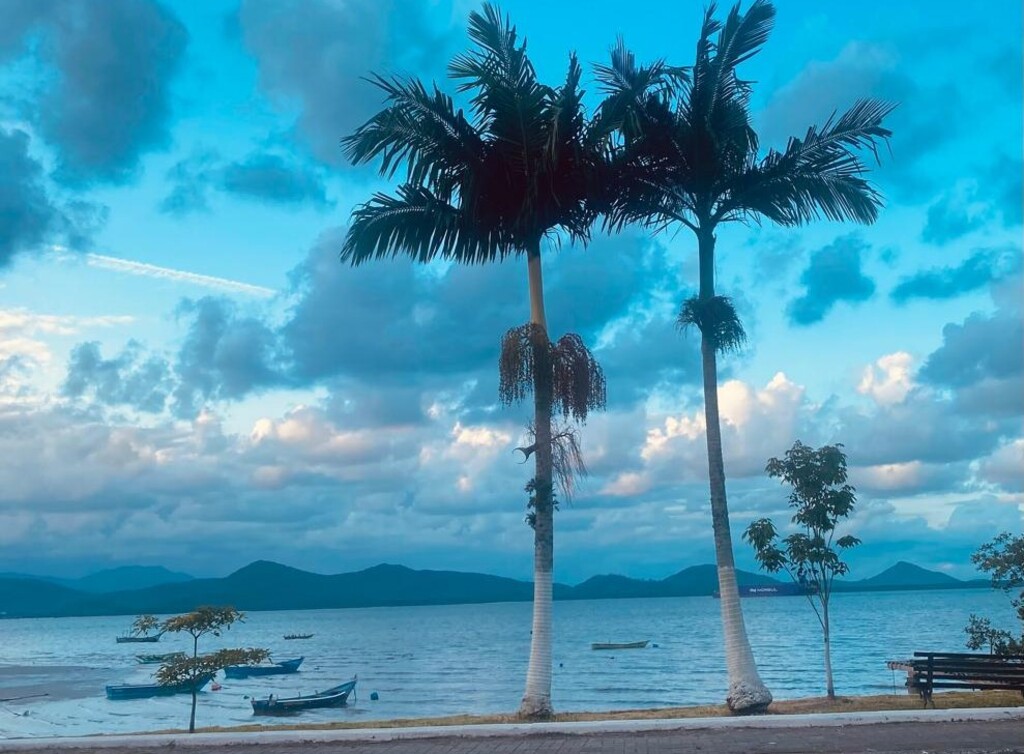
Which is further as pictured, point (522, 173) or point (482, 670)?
point (482, 670)

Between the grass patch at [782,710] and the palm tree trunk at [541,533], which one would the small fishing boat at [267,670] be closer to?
the grass patch at [782,710]

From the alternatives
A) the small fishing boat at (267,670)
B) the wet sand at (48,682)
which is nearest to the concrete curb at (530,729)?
the wet sand at (48,682)

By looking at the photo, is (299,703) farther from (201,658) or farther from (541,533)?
(541,533)

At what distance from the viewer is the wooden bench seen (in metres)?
14.6

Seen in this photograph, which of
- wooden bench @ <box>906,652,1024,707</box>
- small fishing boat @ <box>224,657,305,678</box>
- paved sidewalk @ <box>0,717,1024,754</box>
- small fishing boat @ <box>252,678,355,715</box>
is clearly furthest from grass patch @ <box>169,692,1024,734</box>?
small fishing boat @ <box>224,657,305,678</box>

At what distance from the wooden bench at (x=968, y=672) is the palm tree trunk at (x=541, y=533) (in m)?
5.15

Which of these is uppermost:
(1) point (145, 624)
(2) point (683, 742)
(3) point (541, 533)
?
(3) point (541, 533)

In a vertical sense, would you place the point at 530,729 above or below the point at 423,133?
below

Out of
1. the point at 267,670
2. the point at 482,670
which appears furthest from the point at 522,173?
the point at 267,670

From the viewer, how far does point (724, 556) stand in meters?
14.8

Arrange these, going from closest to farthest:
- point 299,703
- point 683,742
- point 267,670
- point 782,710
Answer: point 683,742 < point 782,710 < point 299,703 < point 267,670

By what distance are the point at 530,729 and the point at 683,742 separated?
1.98 metres

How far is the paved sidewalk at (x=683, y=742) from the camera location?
1123cm

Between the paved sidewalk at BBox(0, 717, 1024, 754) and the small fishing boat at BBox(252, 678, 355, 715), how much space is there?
116ft
